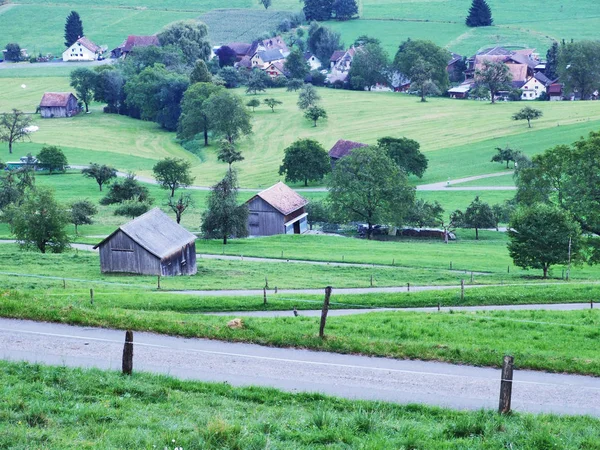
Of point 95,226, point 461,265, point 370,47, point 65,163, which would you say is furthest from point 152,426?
point 370,47

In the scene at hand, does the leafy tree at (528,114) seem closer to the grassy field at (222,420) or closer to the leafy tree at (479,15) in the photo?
the leafy tree at (479,15)

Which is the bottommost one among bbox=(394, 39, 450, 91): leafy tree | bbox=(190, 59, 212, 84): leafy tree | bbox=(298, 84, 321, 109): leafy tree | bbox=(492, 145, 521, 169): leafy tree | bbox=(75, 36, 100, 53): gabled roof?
bbox=(492, 145, 521, 169): leafy tree

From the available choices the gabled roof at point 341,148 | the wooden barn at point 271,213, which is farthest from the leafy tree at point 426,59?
the wooden barn at point 271,213

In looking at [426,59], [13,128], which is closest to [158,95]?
[13,128]

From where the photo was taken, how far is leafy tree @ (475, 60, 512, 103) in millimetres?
132125

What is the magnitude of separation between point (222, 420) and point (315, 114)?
345 feet

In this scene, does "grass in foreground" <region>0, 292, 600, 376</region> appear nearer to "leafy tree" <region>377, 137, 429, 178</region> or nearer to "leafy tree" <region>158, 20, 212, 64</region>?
"leafy tree" <region>377, 137, 429, 178</region>

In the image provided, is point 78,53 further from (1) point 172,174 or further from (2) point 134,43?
(1) point 172,174

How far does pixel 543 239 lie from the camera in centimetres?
4812

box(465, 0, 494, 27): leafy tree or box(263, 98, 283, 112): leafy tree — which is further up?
box(465, 0, 494, 27): leafy tree

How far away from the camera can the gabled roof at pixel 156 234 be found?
46531 millimetres

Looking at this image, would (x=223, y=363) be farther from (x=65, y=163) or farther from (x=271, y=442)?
(x=65, y=163)

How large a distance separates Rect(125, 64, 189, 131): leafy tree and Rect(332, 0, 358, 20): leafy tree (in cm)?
7161

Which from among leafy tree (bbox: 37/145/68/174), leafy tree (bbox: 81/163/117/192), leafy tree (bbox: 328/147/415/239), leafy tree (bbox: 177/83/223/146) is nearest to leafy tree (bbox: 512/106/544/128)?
leafy tree (bbox: 177/83/223/146)
